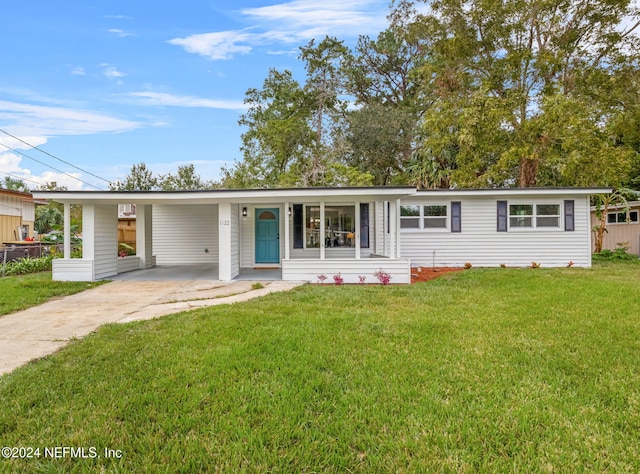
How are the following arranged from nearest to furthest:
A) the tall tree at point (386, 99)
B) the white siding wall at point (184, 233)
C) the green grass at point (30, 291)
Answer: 1. the green grass at point (30, 291)
2. the white siding wall at point (184, 233)
3. the tall tree at point (386, 99)

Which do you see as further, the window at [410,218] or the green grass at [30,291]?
the window at [410,218]

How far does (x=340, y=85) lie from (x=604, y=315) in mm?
19414

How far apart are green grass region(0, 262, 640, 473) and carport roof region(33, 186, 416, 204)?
4.32 meters

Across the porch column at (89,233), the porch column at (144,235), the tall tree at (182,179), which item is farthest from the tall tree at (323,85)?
the porch column at (89,233)

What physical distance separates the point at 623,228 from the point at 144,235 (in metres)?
19.5

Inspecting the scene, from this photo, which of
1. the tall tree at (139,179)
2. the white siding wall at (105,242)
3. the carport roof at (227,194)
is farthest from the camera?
the tall tree at (139,179)

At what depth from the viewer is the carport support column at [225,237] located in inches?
367

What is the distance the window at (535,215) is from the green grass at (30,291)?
1241 cm

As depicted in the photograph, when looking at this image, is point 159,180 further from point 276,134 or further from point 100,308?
point 100,308

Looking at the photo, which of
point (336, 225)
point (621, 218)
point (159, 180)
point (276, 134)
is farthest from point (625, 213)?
point (159, 180)

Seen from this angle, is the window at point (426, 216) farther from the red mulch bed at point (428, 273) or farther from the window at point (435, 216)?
the red mulch bed at point (428, 273)

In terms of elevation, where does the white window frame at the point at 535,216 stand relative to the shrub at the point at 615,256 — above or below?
above

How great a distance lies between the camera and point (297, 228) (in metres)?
11.8

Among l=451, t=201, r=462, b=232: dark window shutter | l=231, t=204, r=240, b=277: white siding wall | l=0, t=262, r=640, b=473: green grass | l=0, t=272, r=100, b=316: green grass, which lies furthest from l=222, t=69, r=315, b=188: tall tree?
l=0, t=262, r=640, b=473: green grass
